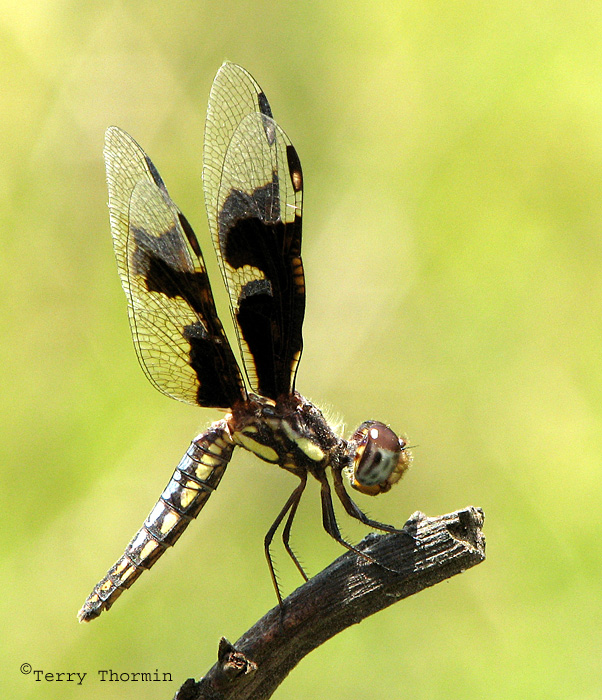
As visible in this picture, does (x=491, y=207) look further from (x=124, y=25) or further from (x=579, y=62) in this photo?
(x=124, y=25)

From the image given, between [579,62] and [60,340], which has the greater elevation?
[579,62]

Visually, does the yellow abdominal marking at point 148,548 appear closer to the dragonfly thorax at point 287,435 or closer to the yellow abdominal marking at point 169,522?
the yellow abdominal marking at point 169,522

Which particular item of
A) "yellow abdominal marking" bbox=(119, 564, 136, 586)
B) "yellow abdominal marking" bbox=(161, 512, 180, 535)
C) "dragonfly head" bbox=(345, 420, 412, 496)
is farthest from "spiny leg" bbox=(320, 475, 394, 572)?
"yellow abdominal marking" bbox=(119, 564, 136, 586)

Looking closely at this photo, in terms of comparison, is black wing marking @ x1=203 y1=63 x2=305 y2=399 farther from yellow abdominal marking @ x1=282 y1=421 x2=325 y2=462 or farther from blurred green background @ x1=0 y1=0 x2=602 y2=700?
blurred green background @ x1=0 y1=0 x2=602 y2=700

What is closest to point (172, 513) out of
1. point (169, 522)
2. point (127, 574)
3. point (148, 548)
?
point (169, 522)

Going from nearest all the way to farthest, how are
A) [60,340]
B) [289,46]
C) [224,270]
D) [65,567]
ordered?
1. [224,270]
2. [65,567]
3. [60,340]
4. [289,46]

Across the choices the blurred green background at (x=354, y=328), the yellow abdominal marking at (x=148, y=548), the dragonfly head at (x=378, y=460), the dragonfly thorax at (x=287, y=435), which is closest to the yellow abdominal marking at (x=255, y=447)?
the dragonfly thorax at (x=287, y=435)

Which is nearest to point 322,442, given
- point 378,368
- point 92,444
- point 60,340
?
point 378,368
